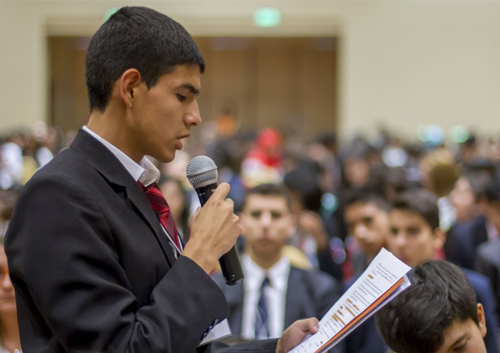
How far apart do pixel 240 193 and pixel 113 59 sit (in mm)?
4678

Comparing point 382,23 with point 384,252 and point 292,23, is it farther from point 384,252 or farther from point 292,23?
point 384,252

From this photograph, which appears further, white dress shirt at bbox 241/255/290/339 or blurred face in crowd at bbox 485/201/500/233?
blurred face in crowd at bbox 485/201/500/233

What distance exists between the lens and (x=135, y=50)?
1.75 metres

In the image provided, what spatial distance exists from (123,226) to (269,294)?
7.78 feet

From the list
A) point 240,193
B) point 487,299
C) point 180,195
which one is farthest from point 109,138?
point 240,193

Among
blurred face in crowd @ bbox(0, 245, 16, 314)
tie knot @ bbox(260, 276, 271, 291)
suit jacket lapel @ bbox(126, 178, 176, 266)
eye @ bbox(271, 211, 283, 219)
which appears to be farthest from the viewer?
eye @ bbox(271, 211, 283, 219)

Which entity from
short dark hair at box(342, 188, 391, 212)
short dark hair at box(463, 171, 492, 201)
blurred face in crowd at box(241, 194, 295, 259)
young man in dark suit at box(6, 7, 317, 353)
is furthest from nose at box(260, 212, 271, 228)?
young man in dark suit at box(6, 7, 317, 353)

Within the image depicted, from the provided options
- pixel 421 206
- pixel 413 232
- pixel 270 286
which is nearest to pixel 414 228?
pixel 413 232

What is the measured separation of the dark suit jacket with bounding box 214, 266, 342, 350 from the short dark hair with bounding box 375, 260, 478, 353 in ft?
5.07

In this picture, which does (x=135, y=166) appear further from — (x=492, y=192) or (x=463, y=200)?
(x=463, y=200)

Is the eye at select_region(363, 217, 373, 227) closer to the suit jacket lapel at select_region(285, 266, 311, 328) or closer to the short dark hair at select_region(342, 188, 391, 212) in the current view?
the short dark hair at select_region(342, 188, 391, 212)

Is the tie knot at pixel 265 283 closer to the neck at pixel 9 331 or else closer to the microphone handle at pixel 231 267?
the neck at pixel 9 331

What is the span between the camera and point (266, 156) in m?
10.2

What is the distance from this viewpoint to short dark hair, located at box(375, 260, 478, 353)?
219 cm
